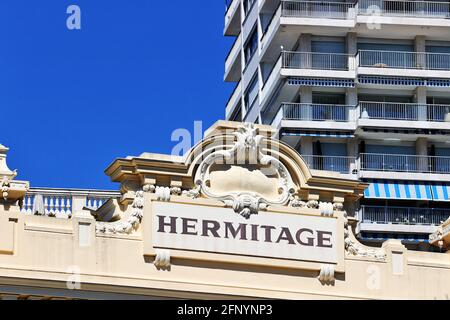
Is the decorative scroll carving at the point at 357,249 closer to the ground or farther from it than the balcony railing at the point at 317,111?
closer to the ground

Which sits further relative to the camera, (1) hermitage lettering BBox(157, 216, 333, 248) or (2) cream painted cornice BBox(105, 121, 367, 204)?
(2) cream painted cornice BBox(105, 121, 367, 204)

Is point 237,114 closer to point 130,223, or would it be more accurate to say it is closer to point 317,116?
point 317,116

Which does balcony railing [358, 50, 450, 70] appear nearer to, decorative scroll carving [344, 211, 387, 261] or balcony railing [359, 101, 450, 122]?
balcony railing [359, 101, 450, 122]

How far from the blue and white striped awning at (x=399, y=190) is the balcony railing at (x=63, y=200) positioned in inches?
990

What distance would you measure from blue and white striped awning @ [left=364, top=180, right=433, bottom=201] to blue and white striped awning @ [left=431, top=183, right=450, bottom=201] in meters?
0.17

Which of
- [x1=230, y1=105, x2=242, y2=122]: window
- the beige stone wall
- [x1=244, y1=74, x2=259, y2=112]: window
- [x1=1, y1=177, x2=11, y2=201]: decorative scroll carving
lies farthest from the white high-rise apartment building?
[x1=1, y1=177, x2=11, y2=201]: decorative scroll carving

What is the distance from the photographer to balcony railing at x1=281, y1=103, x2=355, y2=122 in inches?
3381

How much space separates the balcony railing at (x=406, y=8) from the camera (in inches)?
3435

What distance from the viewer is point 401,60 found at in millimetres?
87250

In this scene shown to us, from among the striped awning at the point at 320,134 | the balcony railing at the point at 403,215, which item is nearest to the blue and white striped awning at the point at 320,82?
the striped awning at the point at 320,134

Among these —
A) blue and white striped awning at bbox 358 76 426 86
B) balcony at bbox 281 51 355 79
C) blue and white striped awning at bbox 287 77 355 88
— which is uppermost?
balcony at bbox 281 51 355 79

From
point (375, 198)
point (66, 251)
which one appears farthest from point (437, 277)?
point (375, 198)

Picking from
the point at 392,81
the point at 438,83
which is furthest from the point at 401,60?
the point at 438,83

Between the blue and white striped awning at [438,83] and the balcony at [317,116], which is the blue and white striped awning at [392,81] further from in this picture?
the balcony at [317,116]
